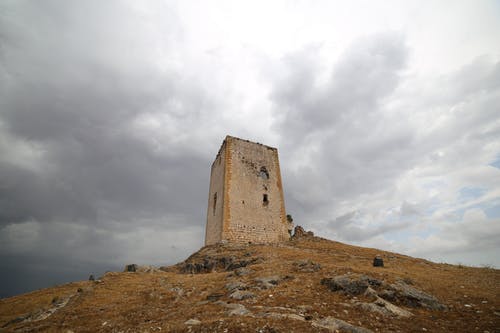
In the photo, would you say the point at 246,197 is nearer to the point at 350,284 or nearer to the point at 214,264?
the point at 214,264

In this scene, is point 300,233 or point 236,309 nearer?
point 236,309

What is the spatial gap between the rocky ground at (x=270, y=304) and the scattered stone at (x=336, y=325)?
0.08 feet

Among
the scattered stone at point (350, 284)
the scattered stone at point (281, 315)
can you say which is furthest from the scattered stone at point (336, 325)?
the scattered stone at point (350, 284)

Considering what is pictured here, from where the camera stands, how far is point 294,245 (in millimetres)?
23094

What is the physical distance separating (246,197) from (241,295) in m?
14.9

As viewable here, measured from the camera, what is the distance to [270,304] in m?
8.41

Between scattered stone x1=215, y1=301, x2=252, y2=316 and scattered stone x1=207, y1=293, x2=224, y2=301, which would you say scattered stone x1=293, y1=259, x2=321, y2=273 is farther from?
scattered stone x1=215, y1=301, x2=252, y2=316

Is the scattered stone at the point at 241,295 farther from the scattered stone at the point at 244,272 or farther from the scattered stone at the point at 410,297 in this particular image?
the scattered stone at the point at 410,297

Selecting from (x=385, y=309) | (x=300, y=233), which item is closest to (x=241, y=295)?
(x=385, y=309)

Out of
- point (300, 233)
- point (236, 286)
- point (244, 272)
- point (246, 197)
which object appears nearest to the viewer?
point (236, 286)

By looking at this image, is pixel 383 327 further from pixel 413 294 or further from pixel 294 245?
pixel 294 245

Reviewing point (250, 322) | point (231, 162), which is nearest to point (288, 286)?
point (250, 322)

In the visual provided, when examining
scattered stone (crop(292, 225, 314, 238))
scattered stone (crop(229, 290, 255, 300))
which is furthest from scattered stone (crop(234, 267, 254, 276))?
scattered stone (crop(292, 225, 314, 238))

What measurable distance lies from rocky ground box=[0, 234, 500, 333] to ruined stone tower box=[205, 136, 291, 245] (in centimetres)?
729
